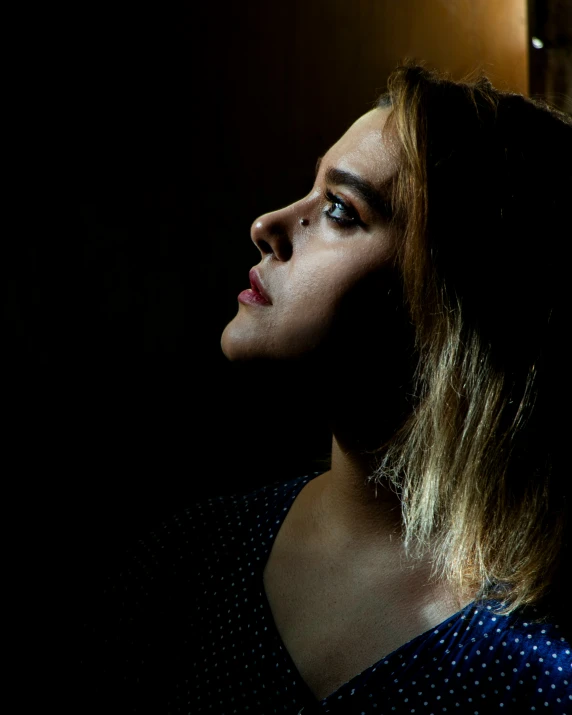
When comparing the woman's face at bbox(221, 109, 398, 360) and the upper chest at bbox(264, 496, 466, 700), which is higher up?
the woman's face at bbox(221, 109, 398, 360)

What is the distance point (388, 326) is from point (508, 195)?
225 millimetres

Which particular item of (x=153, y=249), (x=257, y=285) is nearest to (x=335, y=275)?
(x=257, y=285)

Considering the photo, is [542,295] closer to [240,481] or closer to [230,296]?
[230,296]

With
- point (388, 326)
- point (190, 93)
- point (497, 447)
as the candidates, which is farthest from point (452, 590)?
point (190, 93)

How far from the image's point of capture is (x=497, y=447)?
0.76 m

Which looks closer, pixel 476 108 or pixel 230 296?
pixel 476 108

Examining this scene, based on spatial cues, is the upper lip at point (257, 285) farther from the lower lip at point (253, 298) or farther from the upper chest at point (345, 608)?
the upper chest at point (345, 608)

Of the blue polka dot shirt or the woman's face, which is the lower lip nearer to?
the woman's face

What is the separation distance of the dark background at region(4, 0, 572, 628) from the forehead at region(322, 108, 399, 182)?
0.96 feet

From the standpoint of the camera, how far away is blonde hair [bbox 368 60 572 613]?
2.46ft

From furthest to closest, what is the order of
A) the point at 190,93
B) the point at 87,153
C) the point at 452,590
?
1. the point at 190,93
2. the point at 87,153
3. the point at 452,590

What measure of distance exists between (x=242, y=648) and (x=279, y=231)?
55cm

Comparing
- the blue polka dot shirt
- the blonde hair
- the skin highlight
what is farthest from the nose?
the blue polka dot shirt

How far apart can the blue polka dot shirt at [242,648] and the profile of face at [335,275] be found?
32 centimetres
